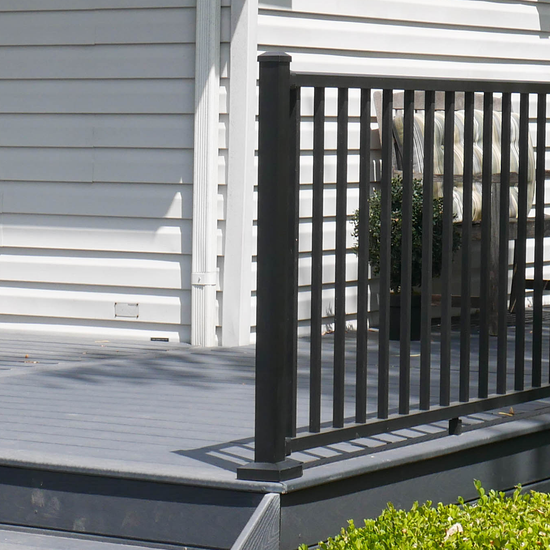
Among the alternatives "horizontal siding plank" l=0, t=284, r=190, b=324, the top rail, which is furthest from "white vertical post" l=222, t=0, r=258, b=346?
the top rail

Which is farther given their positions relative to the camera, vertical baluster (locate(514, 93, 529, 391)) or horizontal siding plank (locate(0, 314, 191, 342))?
horizontal siding plank (locate(0, 314, 191, 342))

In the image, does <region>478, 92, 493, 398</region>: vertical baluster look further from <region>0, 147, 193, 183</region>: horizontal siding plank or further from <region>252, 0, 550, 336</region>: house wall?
<region>0, 147, 193, 183</region>: horizontal siding plank

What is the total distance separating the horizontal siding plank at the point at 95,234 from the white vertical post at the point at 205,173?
5.3 inches

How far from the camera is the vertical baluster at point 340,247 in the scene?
8.53 ft

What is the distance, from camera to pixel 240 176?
5219 millimetres

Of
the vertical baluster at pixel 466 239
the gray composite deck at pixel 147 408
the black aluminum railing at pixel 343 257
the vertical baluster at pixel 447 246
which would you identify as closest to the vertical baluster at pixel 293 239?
the black aluminum railing at pixel 343 257

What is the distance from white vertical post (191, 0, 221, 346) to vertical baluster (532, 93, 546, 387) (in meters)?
2.35

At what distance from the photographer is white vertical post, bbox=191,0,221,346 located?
16.8 ft

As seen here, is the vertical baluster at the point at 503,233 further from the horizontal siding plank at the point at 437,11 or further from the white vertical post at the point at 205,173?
the horizontal siding plank at the point at 437,11

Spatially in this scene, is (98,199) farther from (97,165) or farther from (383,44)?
(383,44)

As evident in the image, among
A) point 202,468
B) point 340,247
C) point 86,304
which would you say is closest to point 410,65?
point 86,304

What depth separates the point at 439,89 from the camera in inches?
109

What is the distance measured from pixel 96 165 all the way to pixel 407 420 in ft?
10.3

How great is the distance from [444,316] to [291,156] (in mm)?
744
